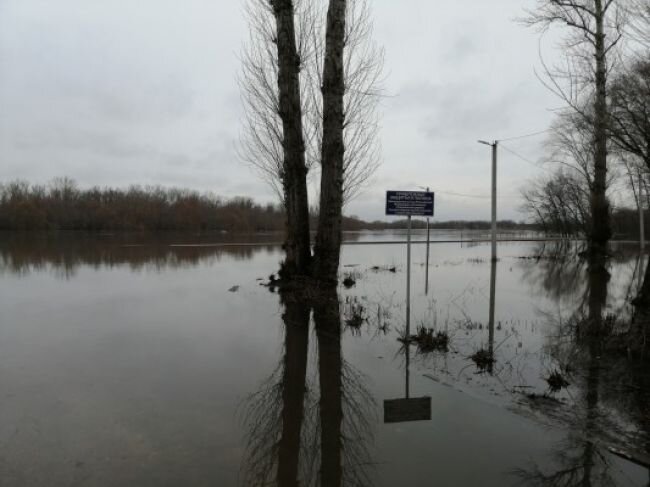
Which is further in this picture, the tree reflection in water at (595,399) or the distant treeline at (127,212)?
the distant treeline at (127,212)

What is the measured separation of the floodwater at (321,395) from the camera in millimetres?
3080

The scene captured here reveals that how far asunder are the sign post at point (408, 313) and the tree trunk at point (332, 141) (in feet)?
10.7

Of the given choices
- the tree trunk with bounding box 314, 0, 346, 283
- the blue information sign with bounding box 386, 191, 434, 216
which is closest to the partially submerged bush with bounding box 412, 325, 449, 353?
the blue information sign with bounding box 386, 191, 434, 216

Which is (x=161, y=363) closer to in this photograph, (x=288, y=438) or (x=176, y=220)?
(x=288, y=438)

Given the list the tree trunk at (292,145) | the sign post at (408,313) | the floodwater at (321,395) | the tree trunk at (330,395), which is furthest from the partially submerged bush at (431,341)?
the tree trunk at (292,145)

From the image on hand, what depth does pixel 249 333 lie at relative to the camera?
23.5ft

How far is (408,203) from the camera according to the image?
303 inches

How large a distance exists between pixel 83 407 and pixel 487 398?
3859mm

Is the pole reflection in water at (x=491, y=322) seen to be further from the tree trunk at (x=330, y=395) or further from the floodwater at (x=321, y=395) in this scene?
the tree trunk at (x=330, y=395)

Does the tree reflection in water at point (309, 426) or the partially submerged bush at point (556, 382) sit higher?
the partially submerged bush at point (556, 382)

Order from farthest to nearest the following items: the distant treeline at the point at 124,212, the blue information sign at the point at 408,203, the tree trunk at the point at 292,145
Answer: the distant treeline at the point at 124,212 < the tree trunk at the point at 292,145 < the blue information sign at the point at 408,203

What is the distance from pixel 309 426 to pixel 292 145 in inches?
370

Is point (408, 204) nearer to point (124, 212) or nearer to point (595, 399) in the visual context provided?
point (595, 399)

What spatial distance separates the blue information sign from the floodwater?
6.23 feet
